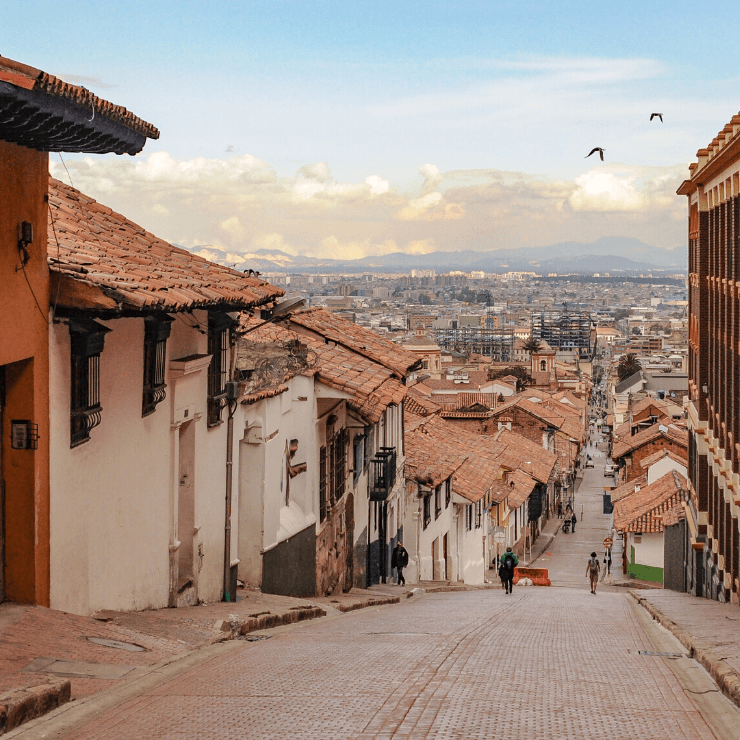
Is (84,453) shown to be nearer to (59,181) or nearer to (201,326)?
(201,326)

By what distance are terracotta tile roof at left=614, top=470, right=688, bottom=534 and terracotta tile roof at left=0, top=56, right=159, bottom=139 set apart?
116 feet

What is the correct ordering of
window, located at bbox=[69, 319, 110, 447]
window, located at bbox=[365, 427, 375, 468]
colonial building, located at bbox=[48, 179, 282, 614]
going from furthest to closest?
window, located at bbox=[365, 427, 375, 468] → window, located at bbox=[69, 319, 110, 447] → colonial building, located at bbox=[48, 179, 282, 614]

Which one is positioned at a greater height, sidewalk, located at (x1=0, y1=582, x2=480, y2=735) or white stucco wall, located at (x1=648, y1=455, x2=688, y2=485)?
sidewalk, located at (x1=0, y1=582, x2=480, y2=735)

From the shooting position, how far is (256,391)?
16.1 meters

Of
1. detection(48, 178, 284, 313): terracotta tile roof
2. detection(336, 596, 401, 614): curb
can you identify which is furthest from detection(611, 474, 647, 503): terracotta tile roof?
detection(48, 178, 284, 313): terracotta tile roof

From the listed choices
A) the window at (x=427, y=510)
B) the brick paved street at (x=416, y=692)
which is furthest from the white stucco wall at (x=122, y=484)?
the window at (x=427, y=510)

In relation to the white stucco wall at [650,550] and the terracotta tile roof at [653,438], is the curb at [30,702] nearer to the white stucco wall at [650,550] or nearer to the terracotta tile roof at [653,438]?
the white stucco wall at [650,550]

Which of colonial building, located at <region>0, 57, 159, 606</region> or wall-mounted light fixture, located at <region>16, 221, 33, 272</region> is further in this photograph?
wall-mounted light fixture, located at <region>16, 221, 33, 272</region>

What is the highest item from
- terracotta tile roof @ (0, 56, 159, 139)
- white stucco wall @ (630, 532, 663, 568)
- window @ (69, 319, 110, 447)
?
terracotta tile roof @ (0, 56, 159, 139)

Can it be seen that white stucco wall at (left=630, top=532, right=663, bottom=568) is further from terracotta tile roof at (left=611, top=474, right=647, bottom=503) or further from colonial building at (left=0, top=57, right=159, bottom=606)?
colonial building at (left=0, top=57, right=159, bottom=606)

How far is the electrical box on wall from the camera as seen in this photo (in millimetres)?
8477

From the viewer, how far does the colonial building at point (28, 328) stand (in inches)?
317

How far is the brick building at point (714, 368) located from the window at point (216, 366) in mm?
11744

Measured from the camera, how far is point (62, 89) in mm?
7125
